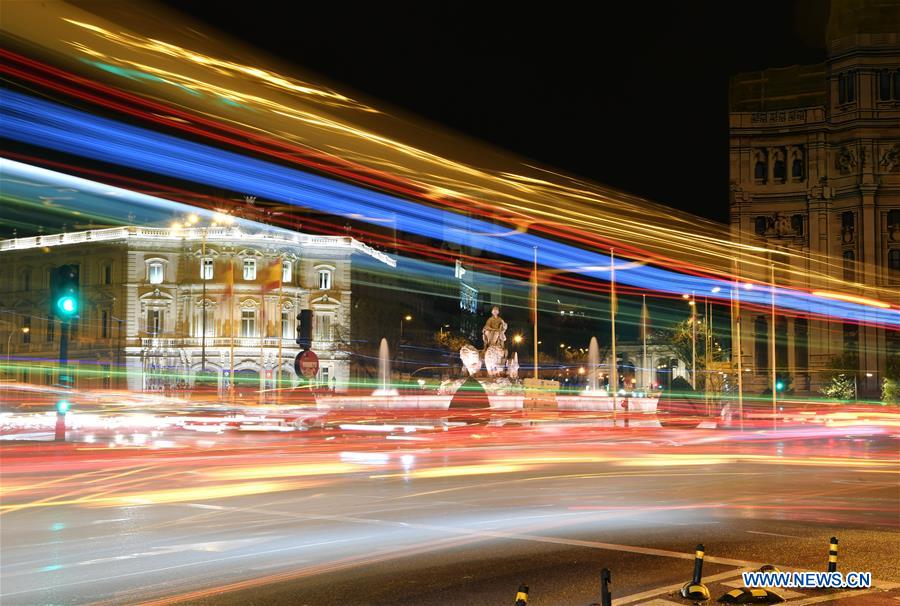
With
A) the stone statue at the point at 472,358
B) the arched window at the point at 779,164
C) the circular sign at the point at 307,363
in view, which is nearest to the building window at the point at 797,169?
the arched window at the point at 779,164

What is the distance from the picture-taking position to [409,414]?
43.4 metres

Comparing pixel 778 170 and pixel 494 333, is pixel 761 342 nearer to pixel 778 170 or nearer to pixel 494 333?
pixel 778 170

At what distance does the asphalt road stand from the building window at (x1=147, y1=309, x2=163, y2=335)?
5339 centimetres

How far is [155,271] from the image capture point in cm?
7888

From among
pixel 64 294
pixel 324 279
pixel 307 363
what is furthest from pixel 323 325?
pixel 64 294

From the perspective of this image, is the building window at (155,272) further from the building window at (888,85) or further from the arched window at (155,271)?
the building window at (888,85)

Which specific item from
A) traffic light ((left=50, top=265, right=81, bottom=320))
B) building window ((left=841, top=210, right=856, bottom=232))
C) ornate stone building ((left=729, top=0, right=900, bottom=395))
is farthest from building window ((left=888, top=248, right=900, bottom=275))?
traffic light ((left=50, top=265, right=81, bottom=320))

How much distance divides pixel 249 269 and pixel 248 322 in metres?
4.27

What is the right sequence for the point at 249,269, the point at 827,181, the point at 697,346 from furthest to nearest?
the point at 249,269 → the point at 827,181 → the point at 697,346

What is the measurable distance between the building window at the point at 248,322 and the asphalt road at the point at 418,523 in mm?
52297

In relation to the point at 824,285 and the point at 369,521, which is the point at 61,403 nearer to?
the point at 369,521

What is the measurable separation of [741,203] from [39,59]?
219 feet

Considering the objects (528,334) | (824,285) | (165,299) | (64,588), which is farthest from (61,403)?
(528,334)

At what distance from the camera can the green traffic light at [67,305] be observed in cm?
2288
